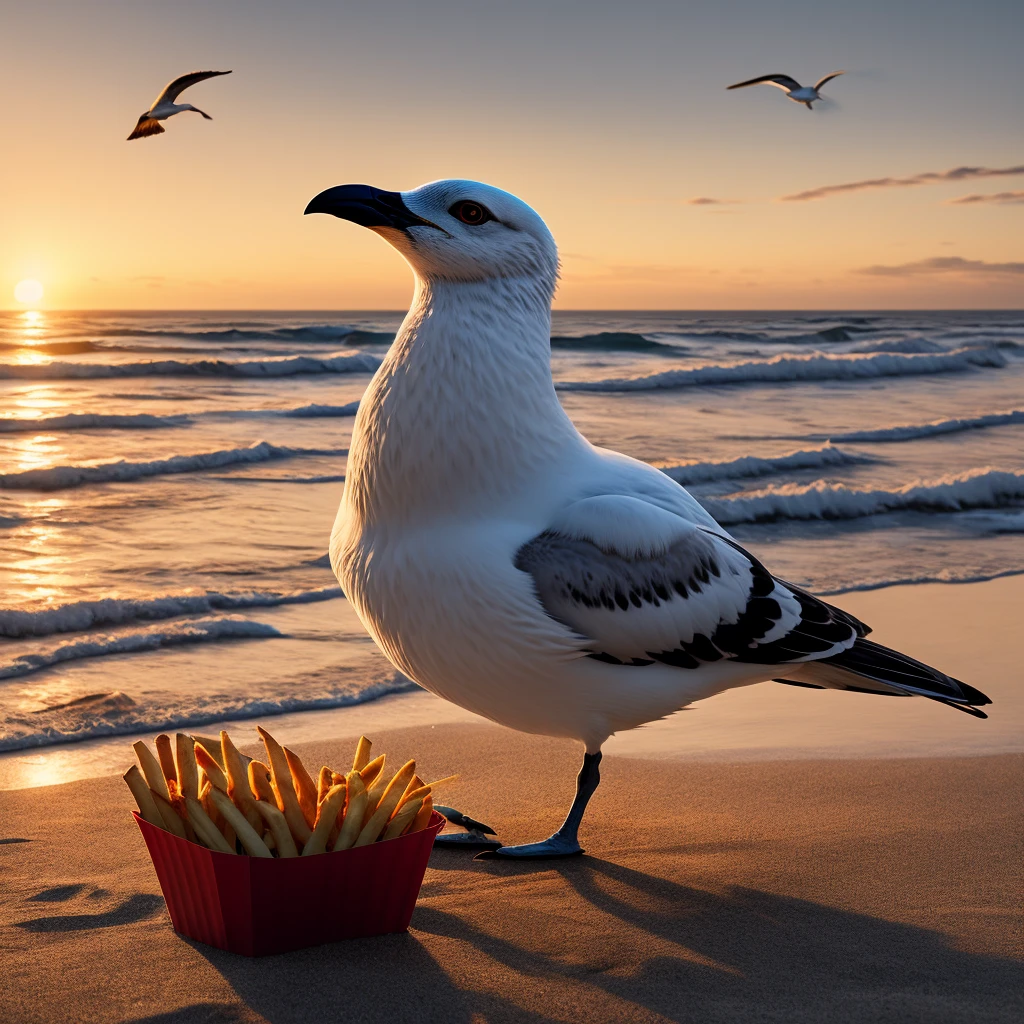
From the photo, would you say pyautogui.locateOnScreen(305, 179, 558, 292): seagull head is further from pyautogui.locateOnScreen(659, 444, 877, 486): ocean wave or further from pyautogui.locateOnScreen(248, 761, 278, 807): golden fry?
pyautogui.locateOnScreen(659, 444, 877, 486): ocean wave

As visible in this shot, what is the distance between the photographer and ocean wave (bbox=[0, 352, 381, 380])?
79.2 feet

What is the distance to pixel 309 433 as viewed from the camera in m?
15.9

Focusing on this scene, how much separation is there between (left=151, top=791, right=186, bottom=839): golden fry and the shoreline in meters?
1.80

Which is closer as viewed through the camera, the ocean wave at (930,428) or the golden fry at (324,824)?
the golden fry at (324,824)

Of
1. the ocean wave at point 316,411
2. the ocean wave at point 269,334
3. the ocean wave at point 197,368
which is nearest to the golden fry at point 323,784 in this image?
the ocean wave at point 316,411

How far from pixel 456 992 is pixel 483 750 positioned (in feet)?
6.90

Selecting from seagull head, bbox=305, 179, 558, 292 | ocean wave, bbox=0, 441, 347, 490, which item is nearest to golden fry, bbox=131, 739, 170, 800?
seagull head, bbox=305, 179, 558, 292

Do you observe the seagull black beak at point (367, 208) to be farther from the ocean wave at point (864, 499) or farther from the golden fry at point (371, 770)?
the ocean wave at point (864, 499)

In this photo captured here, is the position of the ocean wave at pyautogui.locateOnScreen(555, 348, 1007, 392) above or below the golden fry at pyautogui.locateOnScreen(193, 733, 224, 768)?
above

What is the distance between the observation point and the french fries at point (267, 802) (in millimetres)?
2574

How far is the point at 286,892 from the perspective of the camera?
2549mm

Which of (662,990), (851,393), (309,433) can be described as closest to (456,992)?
(662,990)

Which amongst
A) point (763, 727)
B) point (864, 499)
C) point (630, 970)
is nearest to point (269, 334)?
point (864, 499)

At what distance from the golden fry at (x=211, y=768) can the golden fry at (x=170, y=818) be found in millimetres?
112
